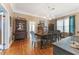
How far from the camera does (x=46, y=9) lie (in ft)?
7.87

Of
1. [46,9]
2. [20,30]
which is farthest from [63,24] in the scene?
[20,30]

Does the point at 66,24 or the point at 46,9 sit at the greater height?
the point at 46,9

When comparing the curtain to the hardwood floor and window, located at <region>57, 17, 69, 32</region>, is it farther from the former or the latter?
the hardwood floor

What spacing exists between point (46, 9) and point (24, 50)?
0.94 meters

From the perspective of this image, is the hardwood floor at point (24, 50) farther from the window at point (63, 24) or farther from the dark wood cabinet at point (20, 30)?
the window at point (63, 24)

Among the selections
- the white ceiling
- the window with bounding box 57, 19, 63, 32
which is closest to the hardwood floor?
the window with bounding box 57, 19, 63, 32

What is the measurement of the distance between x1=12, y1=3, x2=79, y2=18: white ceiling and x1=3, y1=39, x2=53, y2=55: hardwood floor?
2.12 feet

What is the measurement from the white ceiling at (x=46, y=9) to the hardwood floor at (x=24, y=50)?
0.65m

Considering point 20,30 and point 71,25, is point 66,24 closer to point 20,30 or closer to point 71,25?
point 71,25

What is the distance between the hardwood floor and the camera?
2311 mm

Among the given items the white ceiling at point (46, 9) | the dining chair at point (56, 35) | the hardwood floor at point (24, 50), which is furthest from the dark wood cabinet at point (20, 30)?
the dining chair at point (56, 35)

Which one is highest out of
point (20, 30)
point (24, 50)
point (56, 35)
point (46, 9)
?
point (46, 9)

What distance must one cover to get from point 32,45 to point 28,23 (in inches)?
18.8
